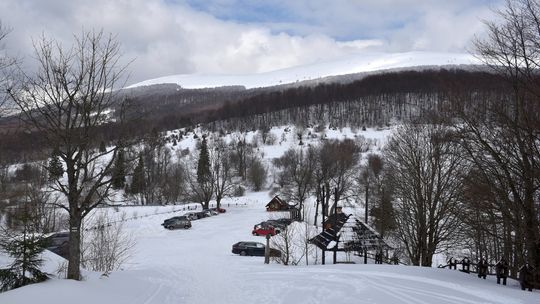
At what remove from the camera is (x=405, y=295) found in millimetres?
13086

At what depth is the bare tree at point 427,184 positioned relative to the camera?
84.5 ft

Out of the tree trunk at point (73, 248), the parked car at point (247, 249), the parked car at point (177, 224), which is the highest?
the tree trunk at point (73, 248)

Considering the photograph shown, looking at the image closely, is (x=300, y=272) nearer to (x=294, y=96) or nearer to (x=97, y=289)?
(x=97, y=289)

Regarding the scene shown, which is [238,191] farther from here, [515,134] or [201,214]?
[515,134]

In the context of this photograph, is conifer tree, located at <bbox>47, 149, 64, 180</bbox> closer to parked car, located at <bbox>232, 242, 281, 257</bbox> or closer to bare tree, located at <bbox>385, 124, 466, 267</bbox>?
bare tree, located at <bbox>385, 124, 466, 267</bbox>

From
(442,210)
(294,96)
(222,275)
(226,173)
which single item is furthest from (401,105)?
(222,275)

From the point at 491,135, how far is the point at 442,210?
9907 mm

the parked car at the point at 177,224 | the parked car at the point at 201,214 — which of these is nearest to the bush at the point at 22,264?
the parked car at the point at 177,224

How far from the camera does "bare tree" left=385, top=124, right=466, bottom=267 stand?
2575 centimetres

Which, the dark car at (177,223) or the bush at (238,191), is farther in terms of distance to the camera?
the bush at (238,191)

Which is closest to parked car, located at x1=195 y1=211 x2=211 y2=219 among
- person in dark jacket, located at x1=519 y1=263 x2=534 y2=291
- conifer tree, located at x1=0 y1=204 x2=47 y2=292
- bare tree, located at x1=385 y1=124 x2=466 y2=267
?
bare tree, located at x1=385 y1=124 x2=466 y2=267

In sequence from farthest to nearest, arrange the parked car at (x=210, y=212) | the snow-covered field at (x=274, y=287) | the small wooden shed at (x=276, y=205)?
the small wooden shed at (x=276, y=205) → the parked car at (x=210, y=212) → the snow-covered field at (x=274, y=287)

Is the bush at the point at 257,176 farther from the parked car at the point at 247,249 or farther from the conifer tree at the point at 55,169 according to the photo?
the conifer tree at the point at 55,169

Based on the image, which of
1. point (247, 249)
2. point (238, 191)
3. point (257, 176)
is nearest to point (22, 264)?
point (247, 249)
